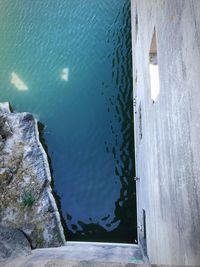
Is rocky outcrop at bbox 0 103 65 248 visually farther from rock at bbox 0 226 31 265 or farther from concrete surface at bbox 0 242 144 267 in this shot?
concrete surface at bbox 0 242 144 267

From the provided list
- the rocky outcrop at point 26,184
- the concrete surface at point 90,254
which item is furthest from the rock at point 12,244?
the rocky outcrop at point 26,184

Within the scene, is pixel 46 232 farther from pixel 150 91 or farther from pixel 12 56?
pixel 12 56

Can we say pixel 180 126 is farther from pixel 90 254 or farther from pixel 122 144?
pixel 122 144

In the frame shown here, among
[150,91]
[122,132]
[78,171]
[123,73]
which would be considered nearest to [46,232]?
[78,171]

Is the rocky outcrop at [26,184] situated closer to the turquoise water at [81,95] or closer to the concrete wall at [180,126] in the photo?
the turquoise water at [81,95]

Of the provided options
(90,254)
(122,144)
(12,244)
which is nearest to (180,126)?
(90,254)

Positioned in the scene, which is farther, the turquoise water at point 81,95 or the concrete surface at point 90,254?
the turquoise water at point 81,95

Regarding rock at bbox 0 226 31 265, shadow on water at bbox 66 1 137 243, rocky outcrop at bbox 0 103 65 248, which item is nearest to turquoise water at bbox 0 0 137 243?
shadow on water at bbox 66 1 137 243
